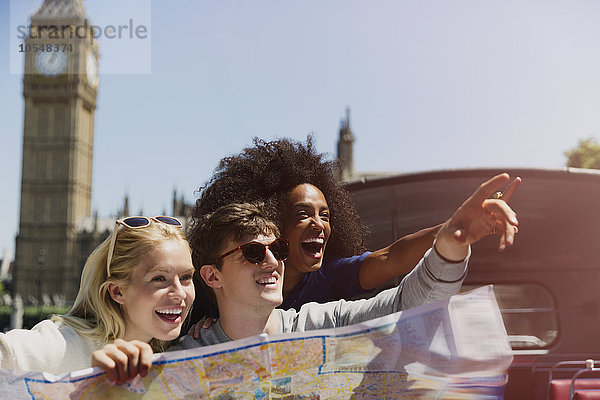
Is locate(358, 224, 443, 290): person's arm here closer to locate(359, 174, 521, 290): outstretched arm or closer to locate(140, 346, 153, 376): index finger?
locate(359, 174, 521, 290): outstretched arm

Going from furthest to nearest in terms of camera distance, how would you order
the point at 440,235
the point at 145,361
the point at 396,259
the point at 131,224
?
the point at 396,259 → the point at 131,224 → the point at 440,235 → the point at 145,361

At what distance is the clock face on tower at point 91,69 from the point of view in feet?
240

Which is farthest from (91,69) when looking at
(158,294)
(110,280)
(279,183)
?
(158,294)

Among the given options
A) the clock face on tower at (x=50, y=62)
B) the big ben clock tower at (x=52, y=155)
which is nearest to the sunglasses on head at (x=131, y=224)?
the big ben clock tower at (x=52, y=155)

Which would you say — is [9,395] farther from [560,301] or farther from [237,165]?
[560,301]

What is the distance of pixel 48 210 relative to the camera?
68625 millimetres

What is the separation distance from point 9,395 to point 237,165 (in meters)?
1.16

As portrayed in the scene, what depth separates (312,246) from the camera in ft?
7.05

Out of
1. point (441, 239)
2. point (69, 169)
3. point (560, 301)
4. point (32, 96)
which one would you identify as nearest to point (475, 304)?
point (441, 239)

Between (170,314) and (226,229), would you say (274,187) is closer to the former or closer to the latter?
(226,229)

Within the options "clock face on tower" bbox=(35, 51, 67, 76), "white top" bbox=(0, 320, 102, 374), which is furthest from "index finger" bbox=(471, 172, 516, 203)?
"clock face on tower" bbox=(35, 51, 67, 76)

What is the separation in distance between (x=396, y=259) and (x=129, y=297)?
845 millimetres

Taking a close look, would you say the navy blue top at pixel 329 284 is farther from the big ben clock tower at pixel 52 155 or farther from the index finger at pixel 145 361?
the big ben clock tower at pixel 52 155

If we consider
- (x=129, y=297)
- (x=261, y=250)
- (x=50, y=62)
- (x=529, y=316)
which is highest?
(x=50, y=62)
